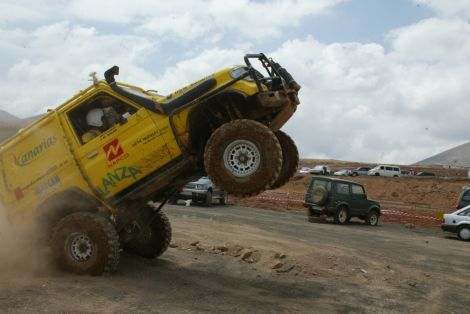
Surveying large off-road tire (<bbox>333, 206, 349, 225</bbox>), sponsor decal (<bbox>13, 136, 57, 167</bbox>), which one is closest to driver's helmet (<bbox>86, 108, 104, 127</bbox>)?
sponsor decal (<bbox>13, 136, 57, 167</bbox>)

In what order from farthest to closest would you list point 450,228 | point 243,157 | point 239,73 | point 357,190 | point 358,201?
point 357,190 < point 358,201 < point 450,228 < point 239,73 < point 243,157

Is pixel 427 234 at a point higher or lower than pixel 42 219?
lower

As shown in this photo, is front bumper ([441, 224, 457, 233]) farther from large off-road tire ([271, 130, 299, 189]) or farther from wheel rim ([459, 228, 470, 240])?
large off-road tire ([271, 130, 299, 189])

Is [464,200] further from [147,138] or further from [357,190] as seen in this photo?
[147,138]

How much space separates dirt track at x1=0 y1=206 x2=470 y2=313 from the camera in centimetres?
627

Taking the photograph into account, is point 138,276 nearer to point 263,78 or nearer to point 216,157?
point 216,157

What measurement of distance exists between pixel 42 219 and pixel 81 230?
35.7 inches

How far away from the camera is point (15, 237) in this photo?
26.6 ft

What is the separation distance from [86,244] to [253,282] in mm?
2605

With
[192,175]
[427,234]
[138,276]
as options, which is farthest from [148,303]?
[427,234]

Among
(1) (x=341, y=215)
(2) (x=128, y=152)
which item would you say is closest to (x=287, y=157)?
(2) (x=128, y=152)

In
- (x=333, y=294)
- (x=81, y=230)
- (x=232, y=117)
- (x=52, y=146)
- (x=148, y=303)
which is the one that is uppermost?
(x=52, y=146)

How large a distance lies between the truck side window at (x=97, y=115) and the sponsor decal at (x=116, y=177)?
25.7 inches

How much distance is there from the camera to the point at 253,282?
26.5 ft
